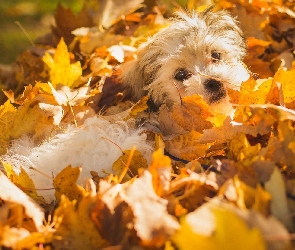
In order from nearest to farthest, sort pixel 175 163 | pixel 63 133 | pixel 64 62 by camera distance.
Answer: pixel 175 163 → pixel 63 133 → pixel 64 62

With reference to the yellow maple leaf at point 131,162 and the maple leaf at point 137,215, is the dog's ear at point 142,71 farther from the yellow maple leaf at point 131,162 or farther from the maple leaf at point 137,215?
the maple leaf at point 137,215

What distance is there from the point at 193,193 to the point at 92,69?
1.35 m

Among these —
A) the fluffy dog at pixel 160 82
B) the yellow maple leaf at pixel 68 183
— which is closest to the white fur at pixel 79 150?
the fluffy dog at pixel 160 82

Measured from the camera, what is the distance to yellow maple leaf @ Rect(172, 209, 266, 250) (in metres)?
0.80

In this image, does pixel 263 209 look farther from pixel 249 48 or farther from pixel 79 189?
pixel 249 48

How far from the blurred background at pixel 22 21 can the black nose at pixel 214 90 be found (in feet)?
7.71

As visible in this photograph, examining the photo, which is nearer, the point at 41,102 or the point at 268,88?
the point at 268,88

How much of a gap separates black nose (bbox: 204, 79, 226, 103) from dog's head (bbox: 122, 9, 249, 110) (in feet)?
0.08

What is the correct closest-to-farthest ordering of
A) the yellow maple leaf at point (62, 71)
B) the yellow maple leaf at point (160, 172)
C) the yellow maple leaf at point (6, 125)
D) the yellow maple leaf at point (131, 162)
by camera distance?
the yellow maple leaf at point (160, 172) < the yellow maple leaf at point (131, 162) < the yellow maple leaf at point (6, 125) < the yellow maple leaf at point (62, 71)

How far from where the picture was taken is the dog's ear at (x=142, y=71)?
1.95 metres

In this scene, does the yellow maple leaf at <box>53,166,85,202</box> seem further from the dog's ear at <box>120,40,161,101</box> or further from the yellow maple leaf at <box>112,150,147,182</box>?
the dog's ear at <box>120,40,161,101</box>

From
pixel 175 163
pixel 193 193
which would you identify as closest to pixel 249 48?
pixel 175 163

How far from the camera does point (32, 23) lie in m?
4.58

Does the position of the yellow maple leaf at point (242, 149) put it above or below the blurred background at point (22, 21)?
above
